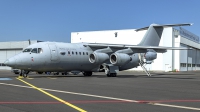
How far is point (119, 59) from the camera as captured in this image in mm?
27500

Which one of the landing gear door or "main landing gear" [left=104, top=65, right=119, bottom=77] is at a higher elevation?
the landing gear door

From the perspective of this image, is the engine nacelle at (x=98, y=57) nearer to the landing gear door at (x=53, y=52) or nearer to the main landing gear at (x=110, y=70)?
the main landing gear at (x=110, y=70)

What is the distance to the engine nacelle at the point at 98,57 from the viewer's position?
89.6ft

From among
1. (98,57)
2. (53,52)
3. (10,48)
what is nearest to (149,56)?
(98,57)

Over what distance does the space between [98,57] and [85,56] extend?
62.5 inches

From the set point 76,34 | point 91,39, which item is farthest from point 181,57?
point 76,34

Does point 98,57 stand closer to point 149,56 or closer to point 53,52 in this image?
point 53,52

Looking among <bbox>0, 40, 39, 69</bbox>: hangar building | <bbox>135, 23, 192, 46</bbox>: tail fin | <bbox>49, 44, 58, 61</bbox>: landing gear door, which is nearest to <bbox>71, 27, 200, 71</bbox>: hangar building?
<bbox>0, 40, 39, 69</bbox>: hangar building

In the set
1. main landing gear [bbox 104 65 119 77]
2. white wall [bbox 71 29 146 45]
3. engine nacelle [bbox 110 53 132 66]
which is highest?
white wall [bbox 71 29 146 45]

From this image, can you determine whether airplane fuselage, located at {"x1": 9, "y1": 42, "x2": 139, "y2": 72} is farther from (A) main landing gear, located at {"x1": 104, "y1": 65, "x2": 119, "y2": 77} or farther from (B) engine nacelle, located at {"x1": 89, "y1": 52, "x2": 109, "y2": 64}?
(A) main landing gear, located at {"x1": 104, "y1": 65, "x2": 119, "y2": 77}

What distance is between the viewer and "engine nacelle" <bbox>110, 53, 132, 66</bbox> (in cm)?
2758

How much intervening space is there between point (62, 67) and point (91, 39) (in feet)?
161

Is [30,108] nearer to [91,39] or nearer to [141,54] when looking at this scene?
[141,54]

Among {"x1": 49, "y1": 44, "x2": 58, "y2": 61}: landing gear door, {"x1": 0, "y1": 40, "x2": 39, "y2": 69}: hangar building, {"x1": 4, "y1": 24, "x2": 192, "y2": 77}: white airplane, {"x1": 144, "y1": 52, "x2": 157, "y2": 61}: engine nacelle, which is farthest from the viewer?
{"x1": 0, "y1": 40, "x2": 39, "y2": 69}: hangar building
